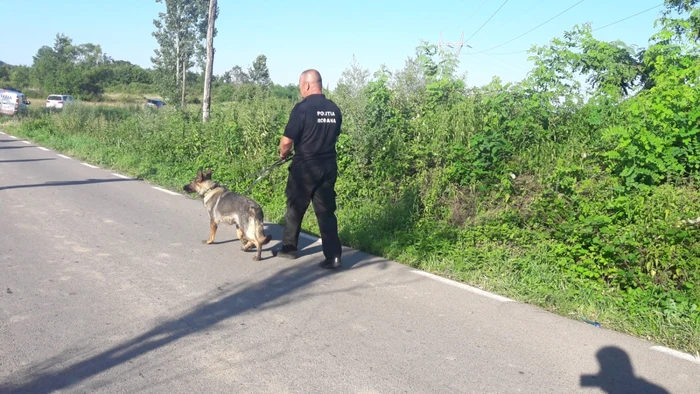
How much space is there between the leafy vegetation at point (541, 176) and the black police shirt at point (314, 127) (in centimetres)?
168

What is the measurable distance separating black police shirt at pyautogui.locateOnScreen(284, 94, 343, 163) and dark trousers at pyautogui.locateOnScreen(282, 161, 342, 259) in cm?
12

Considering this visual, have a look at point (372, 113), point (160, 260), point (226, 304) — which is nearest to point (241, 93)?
point (372, 113)

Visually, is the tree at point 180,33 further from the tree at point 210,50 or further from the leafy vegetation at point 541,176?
the leafy vegetation at point 541,176

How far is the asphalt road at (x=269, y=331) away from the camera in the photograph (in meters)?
4.00

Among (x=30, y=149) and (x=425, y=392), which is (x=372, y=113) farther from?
(x=30, y=149)

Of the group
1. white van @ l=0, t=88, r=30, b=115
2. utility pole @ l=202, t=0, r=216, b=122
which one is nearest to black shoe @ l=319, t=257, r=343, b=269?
utility pole @ l=202, t=0, r=216, b=122

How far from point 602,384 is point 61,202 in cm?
897

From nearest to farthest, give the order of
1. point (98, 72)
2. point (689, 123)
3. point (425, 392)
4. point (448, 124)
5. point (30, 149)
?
point (425, 392) → point (689, 123) → point (448, 124) → point (30, 149) → point (98, 72)

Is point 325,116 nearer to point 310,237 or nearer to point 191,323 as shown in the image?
point 310,237

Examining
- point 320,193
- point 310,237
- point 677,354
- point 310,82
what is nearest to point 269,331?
point 320,193

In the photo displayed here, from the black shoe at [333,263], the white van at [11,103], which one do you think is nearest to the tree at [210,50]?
the black shoe at [333,263]

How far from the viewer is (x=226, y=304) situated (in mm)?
5406

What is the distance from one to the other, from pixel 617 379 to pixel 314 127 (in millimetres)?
3872

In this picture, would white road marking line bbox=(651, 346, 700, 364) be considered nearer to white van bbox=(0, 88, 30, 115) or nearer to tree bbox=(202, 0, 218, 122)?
tree bbox=(202, 0, 218, 122)
